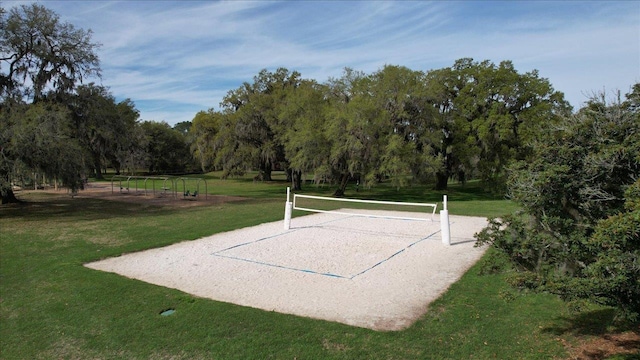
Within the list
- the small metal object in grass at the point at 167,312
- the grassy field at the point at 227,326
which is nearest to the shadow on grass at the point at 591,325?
the grassy field at the point at 227,326

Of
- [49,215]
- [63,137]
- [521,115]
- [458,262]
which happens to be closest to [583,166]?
[458,262]

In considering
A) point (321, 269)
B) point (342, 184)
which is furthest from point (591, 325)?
point (342, 184)

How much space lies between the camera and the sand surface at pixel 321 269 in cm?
555

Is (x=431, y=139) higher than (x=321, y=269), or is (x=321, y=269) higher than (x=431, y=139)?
(x=431, y=139)

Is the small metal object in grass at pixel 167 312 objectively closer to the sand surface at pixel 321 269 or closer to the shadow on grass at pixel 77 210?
the sand surface at pixel 321 269

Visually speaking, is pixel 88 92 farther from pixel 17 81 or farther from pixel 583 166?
pixel 583 166

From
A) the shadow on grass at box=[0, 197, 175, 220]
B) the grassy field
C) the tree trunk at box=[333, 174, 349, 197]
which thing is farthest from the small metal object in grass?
the tree trunk at box=[333, 174, 349, 197]

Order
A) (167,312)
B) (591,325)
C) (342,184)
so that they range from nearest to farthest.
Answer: (591,325), (167,312), (342,184)

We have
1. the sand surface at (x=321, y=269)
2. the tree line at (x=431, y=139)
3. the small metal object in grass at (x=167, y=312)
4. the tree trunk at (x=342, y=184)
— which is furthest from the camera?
the tree trunk at (x=342, y=184)

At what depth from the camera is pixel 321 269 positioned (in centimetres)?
744

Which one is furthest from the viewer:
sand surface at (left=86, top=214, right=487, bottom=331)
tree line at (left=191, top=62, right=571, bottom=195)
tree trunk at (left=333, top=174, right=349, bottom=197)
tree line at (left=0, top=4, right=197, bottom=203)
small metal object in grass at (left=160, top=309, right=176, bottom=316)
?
tree trunk at (left=333, top=174, right=349, bottom=197)

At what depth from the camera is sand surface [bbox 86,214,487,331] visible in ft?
18.2

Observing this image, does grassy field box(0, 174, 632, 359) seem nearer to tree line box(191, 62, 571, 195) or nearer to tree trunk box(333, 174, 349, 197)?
tree line box(191, 62, 571, 195)

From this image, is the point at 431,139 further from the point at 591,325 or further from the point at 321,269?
the point at 591,325
